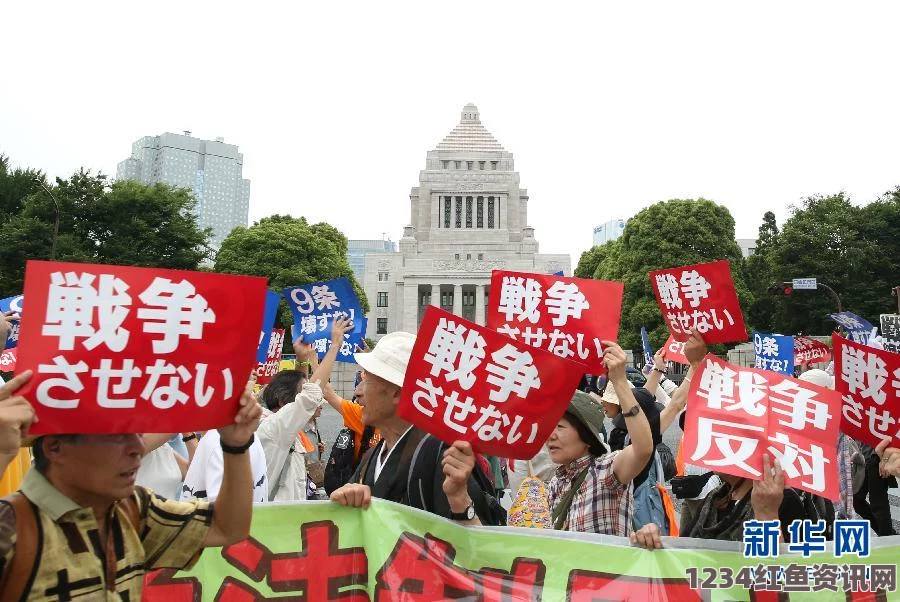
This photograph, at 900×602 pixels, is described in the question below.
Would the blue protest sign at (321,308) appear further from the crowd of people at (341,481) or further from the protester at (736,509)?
the protester at (736,509)

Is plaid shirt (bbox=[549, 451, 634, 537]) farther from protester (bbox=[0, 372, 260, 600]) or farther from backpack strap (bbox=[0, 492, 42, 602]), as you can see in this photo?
backpack strap (bbox=[0, 492, 42, 602])

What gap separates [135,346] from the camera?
6.86 ft

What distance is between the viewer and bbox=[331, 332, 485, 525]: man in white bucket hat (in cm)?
305

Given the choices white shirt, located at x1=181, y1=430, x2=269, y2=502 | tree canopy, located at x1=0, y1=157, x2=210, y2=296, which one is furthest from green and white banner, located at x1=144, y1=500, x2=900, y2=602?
tree canopy, located at x1=0, y1=157, x2=210, y2=296

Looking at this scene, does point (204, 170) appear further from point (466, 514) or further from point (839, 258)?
point (466, 514)

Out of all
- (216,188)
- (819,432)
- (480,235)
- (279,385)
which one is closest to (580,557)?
(819,432)

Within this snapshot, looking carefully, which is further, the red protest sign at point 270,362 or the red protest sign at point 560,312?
the red protest sign at point 270,362

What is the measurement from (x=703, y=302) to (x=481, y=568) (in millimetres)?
2663

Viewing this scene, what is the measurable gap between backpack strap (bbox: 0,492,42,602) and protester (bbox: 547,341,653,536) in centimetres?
220

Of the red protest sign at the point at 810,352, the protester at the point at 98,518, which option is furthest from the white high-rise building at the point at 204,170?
the protester at the point at 98,518

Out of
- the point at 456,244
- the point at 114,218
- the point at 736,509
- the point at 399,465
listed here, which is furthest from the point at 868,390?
the point at 456,244

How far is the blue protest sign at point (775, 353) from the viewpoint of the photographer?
9.51m

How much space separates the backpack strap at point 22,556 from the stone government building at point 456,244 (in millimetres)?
61350

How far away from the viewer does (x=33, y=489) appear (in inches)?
70.4
